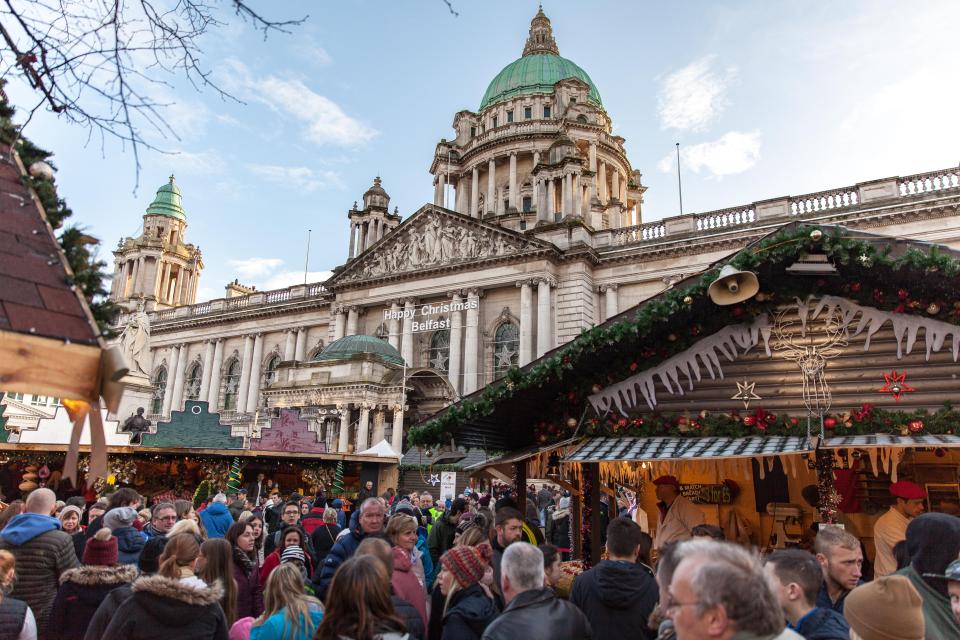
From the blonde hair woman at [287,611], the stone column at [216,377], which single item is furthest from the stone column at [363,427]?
the blonde hair woman at [287,611]

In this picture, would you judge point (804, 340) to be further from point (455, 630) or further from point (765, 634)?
point (765, 634)

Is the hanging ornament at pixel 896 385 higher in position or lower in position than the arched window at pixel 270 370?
lower

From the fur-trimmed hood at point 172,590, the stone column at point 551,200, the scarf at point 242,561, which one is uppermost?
the stone column at point 551,200

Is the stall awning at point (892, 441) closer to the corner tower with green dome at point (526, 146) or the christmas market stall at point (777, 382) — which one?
the christmas market stall at point (777, 382)

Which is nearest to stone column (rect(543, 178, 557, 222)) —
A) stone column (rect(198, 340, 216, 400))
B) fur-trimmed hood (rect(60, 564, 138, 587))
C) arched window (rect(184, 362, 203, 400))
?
stone column (rect(198, 340, 216, 400))

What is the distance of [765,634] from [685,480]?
859cm

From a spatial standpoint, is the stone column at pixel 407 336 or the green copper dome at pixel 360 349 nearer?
the green copper dome at pixel 360 349

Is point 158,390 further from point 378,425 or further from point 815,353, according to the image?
point 815,353

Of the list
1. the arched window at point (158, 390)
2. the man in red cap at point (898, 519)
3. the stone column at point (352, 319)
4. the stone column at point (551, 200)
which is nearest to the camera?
the man in red cap at point (898, 519)

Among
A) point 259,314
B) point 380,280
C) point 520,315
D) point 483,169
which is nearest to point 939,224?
point 520,315

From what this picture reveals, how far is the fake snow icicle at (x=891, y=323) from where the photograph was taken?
7449 millimetres

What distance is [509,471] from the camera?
406 inches

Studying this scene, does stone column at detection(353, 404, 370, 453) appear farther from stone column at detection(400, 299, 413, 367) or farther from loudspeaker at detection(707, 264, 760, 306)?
loudspeaker at detection(707, 264, 760, 306)

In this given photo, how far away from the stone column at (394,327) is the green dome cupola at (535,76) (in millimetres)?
24583
